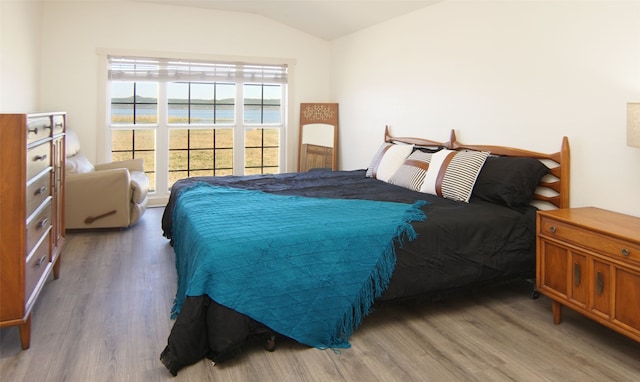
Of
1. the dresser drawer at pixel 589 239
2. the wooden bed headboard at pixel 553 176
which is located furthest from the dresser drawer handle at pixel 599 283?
the wooden bed headboard at pixel 553 176

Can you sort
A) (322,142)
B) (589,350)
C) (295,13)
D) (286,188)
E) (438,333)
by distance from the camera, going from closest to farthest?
(589,350)
(438,333)
(286,188)
(295,13)
(322,142)

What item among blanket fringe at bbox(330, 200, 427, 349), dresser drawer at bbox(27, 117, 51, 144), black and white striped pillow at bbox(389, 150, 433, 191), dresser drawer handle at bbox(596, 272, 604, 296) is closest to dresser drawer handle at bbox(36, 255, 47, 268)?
dresser drawer at bbox(27, 117, 51, 144)

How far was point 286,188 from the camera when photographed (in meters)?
3.70

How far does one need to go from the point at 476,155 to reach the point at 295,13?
3278 mm

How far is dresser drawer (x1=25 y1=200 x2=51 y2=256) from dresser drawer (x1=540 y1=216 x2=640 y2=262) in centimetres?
268

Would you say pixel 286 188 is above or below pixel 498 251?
above

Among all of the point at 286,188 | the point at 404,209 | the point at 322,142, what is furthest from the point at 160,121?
the point at 404,209

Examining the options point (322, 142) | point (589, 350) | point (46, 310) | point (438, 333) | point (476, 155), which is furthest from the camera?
point (322, 142)

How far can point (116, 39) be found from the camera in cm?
546

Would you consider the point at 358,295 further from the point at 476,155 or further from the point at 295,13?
the point at 295,13

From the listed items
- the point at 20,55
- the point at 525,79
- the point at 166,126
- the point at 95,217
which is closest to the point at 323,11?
the point at 166,126

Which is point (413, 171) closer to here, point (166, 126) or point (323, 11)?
point (323, 11)

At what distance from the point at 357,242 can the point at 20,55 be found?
13.1 feet

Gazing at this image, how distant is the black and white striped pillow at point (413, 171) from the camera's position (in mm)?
3719
